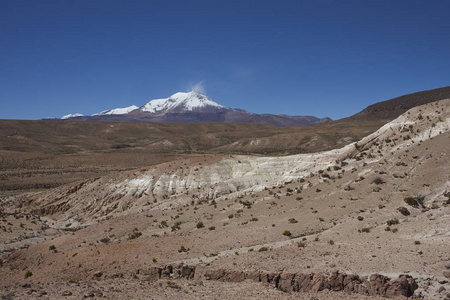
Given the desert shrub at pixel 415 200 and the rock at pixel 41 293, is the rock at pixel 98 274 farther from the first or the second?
the desert shrub at pixel 415 200

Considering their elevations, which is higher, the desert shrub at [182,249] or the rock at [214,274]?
the desert shrub at [182,249]

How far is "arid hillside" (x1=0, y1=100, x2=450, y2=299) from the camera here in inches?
492

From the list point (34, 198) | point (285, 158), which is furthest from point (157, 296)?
point (34, 198)

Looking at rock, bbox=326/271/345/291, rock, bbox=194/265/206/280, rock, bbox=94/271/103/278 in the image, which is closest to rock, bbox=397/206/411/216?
rock, bbox=326/271/345/291

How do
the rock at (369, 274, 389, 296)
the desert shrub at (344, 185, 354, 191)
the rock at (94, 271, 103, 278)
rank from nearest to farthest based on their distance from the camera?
the rock at (369, 274, 389, 296) → the rock at (94, 271, 103, 278) → the desert shrub at (344, 185, 354, 191)

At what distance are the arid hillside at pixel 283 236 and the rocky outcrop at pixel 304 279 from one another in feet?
0.12

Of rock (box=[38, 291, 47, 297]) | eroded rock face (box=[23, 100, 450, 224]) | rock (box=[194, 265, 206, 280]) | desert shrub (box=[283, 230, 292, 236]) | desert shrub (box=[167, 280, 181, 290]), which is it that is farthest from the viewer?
eroded rock face (box=[23, 100, 450, 224])

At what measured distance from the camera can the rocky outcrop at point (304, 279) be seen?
1088cm

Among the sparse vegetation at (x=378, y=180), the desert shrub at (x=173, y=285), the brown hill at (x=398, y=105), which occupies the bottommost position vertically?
the desert shrub at (x=173, y=285)

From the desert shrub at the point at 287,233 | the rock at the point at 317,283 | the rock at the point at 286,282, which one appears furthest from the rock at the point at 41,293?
the desert shrub at the point at 287,233

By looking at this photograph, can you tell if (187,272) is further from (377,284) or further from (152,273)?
(377,284)

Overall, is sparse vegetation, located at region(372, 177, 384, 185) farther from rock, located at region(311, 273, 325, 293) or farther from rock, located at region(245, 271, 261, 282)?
rock, located at region(245, 271, 261, 282)

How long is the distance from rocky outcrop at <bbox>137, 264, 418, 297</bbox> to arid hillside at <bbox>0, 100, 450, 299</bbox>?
37mm

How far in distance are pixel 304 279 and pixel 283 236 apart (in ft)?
20.2
